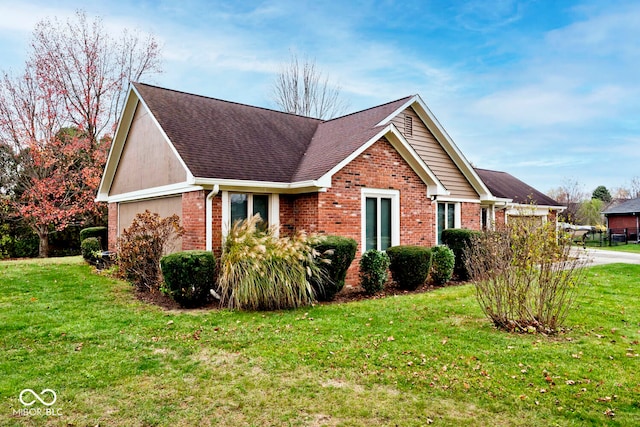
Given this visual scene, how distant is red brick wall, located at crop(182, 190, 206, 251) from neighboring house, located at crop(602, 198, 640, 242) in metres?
34.3

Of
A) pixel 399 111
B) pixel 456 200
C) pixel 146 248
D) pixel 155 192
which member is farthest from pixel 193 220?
pixel 456 200

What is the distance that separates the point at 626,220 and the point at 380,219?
33508mm

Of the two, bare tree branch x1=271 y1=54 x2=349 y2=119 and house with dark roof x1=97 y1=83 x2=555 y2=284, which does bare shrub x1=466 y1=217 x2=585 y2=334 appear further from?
bare tree branch x1=271 y1=54 x2=349 y2=119

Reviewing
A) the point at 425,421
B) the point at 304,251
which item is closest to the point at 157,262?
the point at 304,251

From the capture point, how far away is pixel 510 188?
21000mm

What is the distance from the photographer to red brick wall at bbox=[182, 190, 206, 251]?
10070 mm

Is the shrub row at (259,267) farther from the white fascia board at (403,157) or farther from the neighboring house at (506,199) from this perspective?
the neighboring house at (506,199)

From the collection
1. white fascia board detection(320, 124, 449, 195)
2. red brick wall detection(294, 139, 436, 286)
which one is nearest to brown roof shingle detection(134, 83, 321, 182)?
red brick wall detection(294, 139, 436, 286)

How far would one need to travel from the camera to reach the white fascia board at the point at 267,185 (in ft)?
32.0

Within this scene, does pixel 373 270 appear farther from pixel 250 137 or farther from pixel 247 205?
pixel 250 137

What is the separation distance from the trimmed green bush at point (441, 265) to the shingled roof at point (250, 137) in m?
3.83

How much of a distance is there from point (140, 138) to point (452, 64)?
38.3ft

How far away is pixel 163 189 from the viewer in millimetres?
11844

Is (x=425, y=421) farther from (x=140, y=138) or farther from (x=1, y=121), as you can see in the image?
(x=1, y=121)
